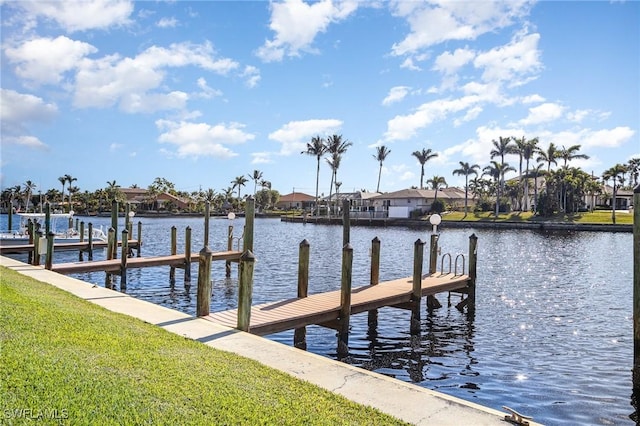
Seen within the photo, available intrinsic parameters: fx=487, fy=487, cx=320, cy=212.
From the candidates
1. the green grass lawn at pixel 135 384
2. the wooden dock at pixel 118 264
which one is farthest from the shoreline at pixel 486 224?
the green grass lawn at pixel 135 384

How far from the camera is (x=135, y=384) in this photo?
5.56m

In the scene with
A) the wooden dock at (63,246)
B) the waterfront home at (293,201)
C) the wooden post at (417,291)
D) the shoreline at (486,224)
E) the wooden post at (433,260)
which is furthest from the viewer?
the waterfront home at (293,201)

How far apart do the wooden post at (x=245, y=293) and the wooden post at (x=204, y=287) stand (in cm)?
127

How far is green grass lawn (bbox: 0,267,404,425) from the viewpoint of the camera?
188 inches

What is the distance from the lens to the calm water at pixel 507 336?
9.61 meters

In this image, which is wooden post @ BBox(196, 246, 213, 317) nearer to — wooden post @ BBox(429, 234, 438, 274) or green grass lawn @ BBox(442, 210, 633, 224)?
wooden post @ BBox(429, 234, 438, 274)

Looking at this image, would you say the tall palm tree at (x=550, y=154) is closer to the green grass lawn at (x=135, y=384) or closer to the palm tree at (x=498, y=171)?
the palm tree at (x=498, y=171)

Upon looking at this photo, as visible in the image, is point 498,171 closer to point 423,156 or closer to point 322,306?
point 423,156

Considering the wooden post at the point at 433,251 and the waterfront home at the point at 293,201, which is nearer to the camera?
the wooden post at the point at 433,251

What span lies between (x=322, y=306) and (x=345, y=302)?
0.65m

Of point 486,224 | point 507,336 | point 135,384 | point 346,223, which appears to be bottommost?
point 507,336

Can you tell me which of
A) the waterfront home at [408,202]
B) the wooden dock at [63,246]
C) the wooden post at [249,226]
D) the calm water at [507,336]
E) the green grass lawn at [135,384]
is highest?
the waterfront home at [408,202]

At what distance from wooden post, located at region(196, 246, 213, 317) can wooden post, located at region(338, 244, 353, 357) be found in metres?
3.24

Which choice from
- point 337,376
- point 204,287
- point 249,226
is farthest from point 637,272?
point 249,226
